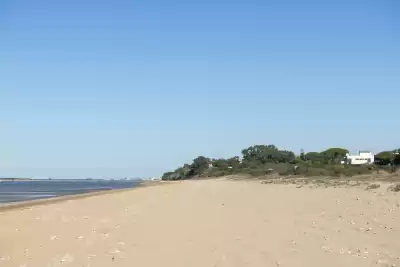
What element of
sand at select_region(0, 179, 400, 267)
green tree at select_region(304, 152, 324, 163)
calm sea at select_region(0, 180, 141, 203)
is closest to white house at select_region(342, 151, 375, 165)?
green tree at select_region(304, 152, 324, 163)

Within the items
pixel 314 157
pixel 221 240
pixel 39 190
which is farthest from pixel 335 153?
pixel 221 240

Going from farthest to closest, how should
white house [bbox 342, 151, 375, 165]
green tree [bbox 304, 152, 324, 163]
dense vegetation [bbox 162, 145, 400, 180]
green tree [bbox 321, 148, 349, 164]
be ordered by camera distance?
white house [bbox 342, 151, 375, 165]
green tree [bbox 321, 148, 349, 164]
green tree [bbox 304, 152, 324, 163]
dense vegetation [bbox 162, 145, 400, 180]

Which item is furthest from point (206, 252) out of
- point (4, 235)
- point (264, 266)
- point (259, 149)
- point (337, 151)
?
point (259, 149)

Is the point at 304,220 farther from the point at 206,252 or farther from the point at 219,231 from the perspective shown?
the point at 206,252

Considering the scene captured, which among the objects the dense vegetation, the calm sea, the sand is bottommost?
the sand

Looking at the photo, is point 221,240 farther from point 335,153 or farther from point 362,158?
point 362,158

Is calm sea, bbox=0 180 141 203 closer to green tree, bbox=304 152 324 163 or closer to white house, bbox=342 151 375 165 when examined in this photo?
green tree, bbox=304 152 324 163

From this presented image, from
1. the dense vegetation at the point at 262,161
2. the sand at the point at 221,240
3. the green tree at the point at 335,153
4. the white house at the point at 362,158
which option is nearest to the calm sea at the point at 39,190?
the sand at the point at 221,240

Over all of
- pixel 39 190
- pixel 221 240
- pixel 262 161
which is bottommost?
pixel 221 240

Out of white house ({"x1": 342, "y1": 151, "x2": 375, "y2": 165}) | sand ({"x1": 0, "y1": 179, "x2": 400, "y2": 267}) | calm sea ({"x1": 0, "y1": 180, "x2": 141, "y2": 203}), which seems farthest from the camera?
white house ({"x1": 342, "y1": 151, "x2": 375, "y2": 165})

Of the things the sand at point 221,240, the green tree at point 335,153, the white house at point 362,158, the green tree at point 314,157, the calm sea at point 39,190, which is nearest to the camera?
the sand at point 221,240

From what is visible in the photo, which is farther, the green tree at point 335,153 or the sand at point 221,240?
the green tree at point 335,153

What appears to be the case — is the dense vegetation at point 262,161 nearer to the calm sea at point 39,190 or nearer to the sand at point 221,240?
the calm sea at point 39,190

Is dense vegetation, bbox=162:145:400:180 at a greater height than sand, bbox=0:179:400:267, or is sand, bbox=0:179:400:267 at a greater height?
dense vegetation, bbox=162:145:400:180
